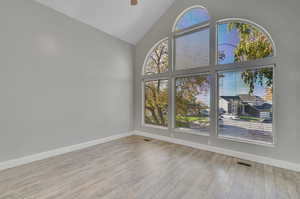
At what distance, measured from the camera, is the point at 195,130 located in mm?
3896

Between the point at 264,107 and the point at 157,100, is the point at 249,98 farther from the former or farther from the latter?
the point at 157,100

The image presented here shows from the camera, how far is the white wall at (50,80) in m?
2.66

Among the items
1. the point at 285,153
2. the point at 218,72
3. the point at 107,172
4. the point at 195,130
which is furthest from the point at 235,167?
the point at 107,172

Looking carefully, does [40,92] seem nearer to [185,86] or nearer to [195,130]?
[185,86]

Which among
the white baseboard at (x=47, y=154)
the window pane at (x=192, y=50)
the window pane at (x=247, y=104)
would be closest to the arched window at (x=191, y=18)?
the window pane at (x=192, y=50)

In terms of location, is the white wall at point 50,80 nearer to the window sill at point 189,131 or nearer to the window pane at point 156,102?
the window pane at point 156,102

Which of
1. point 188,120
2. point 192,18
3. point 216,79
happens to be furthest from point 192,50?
point 188,120

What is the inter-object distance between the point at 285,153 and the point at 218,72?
201 centimetres

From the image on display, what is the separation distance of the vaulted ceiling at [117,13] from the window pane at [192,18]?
1.96ft

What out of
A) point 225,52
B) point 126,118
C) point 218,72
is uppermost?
point 225,52

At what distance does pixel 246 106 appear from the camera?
126 inches

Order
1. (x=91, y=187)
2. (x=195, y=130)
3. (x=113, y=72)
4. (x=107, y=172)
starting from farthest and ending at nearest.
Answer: (x=113, y=72) → (x=195, y=130) → (x=107, y=172) → (x=91, y=187)

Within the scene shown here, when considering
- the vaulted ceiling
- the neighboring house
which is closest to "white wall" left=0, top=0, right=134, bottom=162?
the vaulted ceiling

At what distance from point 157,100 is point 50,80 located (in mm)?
2911
